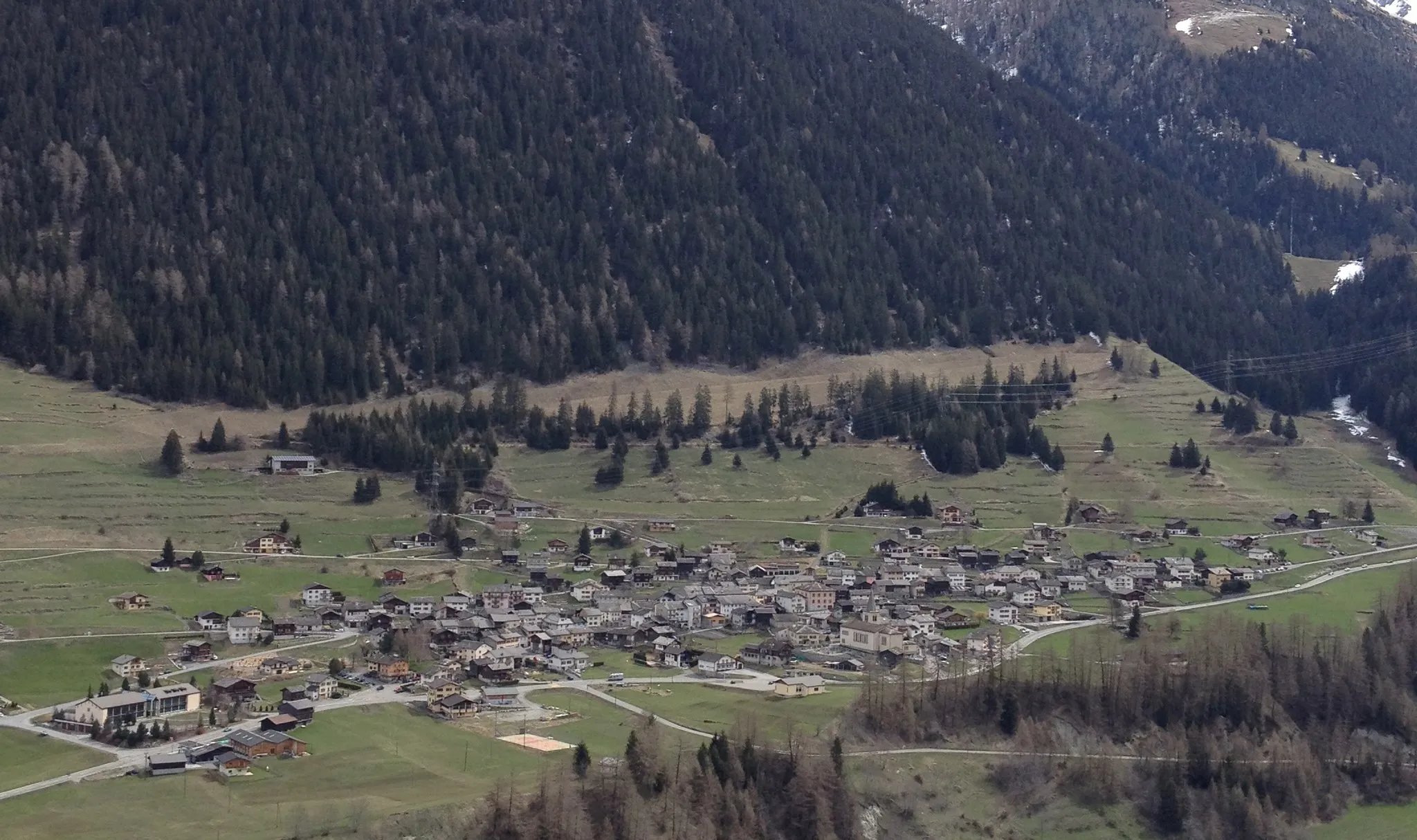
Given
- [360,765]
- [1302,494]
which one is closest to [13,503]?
[360,765]

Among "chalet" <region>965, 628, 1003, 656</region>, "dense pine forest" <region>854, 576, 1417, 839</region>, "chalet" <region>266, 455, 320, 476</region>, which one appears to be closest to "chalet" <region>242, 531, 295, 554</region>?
"chalet" <region>266, 455, 320, 476</region>

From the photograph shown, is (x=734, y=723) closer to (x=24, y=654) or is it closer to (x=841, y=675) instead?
(x=841, y=675)

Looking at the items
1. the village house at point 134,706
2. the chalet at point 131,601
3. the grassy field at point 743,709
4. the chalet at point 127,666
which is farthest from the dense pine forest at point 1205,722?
the chalet at point 131,601

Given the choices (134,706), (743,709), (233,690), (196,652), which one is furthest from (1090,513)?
(134,706)

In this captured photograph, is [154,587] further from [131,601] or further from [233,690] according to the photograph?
[233,690]

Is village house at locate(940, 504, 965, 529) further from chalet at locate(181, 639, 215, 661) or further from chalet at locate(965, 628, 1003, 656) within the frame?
chalet at locate(181, 639, 215, 661)
